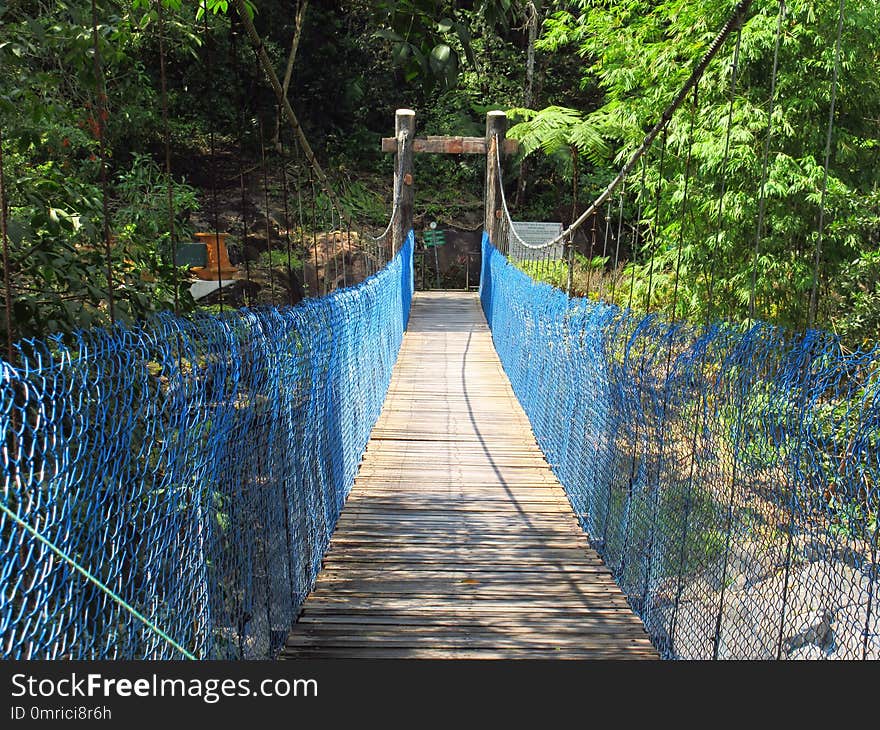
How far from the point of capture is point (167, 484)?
4.12 ft

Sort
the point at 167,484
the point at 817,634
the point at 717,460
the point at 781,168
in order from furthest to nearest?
the point at 781,168, the point at 817,634, the point at 717,460, the point at 167,484

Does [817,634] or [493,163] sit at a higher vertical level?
[493,163]

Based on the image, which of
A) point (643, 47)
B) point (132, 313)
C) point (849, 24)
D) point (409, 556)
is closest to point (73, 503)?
point (132, 313)

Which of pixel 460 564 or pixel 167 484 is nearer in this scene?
pixel 167 484

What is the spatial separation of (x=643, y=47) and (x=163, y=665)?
705 cm

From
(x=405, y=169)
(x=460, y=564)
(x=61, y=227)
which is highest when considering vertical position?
(x=405, y=169)

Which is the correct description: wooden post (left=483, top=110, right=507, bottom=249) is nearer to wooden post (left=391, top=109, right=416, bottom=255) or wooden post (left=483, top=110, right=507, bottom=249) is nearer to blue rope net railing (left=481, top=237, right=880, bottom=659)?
wooden post (left=391, top=109, right=416, bottom=255)

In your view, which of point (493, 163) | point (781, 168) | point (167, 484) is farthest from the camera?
point (493, 163)

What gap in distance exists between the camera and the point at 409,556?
2707 mm

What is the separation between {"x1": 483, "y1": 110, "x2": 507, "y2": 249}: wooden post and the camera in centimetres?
944

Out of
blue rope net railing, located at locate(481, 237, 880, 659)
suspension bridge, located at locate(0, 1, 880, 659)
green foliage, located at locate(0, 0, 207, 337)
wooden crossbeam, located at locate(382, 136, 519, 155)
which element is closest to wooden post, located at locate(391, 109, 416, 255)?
wooden crossbeam, located at locate(382, 136, 519, 155)

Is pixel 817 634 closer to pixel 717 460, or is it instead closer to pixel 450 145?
pixel 717 460

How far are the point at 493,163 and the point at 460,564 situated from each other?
745cm

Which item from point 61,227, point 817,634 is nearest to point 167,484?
point 61,227
